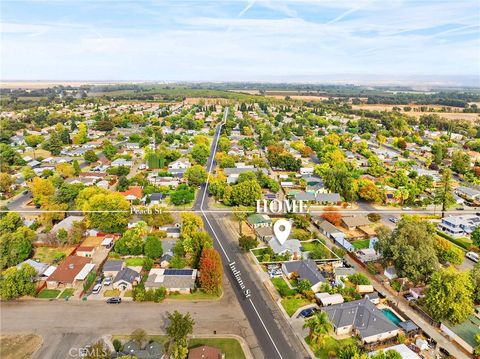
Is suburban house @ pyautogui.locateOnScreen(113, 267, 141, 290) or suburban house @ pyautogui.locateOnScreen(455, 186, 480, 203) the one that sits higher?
suburban house @ pyautogui.locateOnScreen(113, 267, 141, 290)

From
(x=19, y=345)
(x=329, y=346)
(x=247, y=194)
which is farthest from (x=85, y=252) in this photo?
(x=329, y=346)

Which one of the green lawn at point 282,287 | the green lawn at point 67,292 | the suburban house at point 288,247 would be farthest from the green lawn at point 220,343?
the suburban house at point 288,247

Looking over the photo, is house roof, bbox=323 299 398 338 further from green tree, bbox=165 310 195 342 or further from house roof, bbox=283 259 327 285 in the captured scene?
green tree, bbox=165 310 195 342

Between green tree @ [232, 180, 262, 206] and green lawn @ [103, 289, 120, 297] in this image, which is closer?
green lawn @ [103, 289, 120, 297]

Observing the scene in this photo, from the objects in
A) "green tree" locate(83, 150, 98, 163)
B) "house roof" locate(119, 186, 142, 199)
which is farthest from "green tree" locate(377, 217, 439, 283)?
"green tree" locate(83, 150, 98, 163)

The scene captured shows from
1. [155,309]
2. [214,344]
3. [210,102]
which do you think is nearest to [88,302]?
[155,309]

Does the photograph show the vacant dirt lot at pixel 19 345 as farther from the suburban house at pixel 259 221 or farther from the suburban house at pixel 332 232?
the suburban house at pixel 332 232
